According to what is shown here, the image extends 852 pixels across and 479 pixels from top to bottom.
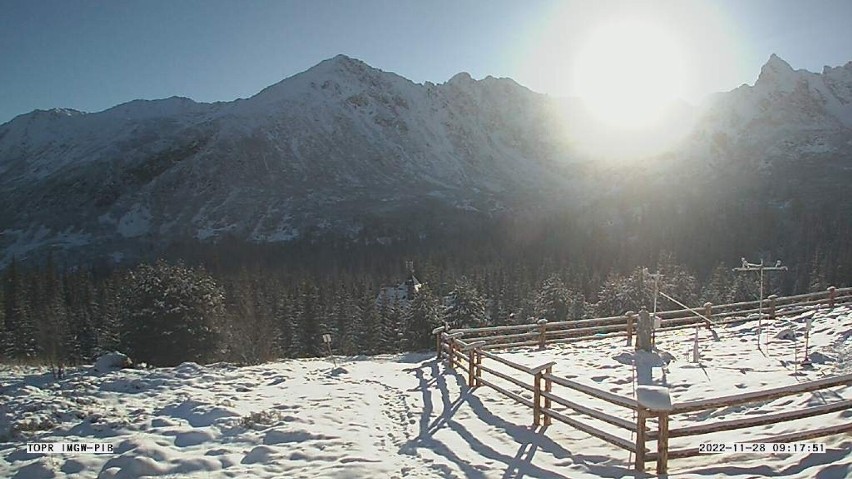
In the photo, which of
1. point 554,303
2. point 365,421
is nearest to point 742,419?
point 365,421

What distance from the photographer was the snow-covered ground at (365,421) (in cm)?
760

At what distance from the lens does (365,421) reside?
10.8 metres

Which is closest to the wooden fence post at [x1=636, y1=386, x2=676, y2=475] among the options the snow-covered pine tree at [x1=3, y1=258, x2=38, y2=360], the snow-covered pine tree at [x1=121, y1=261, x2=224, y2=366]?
the snow-covered pine tree at [x1=121, y1=261, x2=224, y2=366]

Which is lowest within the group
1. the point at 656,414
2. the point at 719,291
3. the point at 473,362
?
the point at 719,291

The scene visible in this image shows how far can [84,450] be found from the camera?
826cm

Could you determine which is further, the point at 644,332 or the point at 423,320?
the point at 423,320

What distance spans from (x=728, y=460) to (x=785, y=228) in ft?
519

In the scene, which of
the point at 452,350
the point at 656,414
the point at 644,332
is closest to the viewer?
the point at 656,414

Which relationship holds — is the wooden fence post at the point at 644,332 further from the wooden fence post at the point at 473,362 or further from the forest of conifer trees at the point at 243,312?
the forest of conifer trees at the point at 243,312

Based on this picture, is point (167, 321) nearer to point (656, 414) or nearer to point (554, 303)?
point (656, 414)

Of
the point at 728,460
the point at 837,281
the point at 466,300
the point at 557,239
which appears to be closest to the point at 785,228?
the point at 557,239

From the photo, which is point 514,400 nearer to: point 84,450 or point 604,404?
point 604,404

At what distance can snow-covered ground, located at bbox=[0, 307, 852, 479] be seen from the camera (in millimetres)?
7598

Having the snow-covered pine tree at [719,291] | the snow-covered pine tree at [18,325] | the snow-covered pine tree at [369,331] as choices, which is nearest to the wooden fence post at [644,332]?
the snow-covered pine tree at [369,331]
